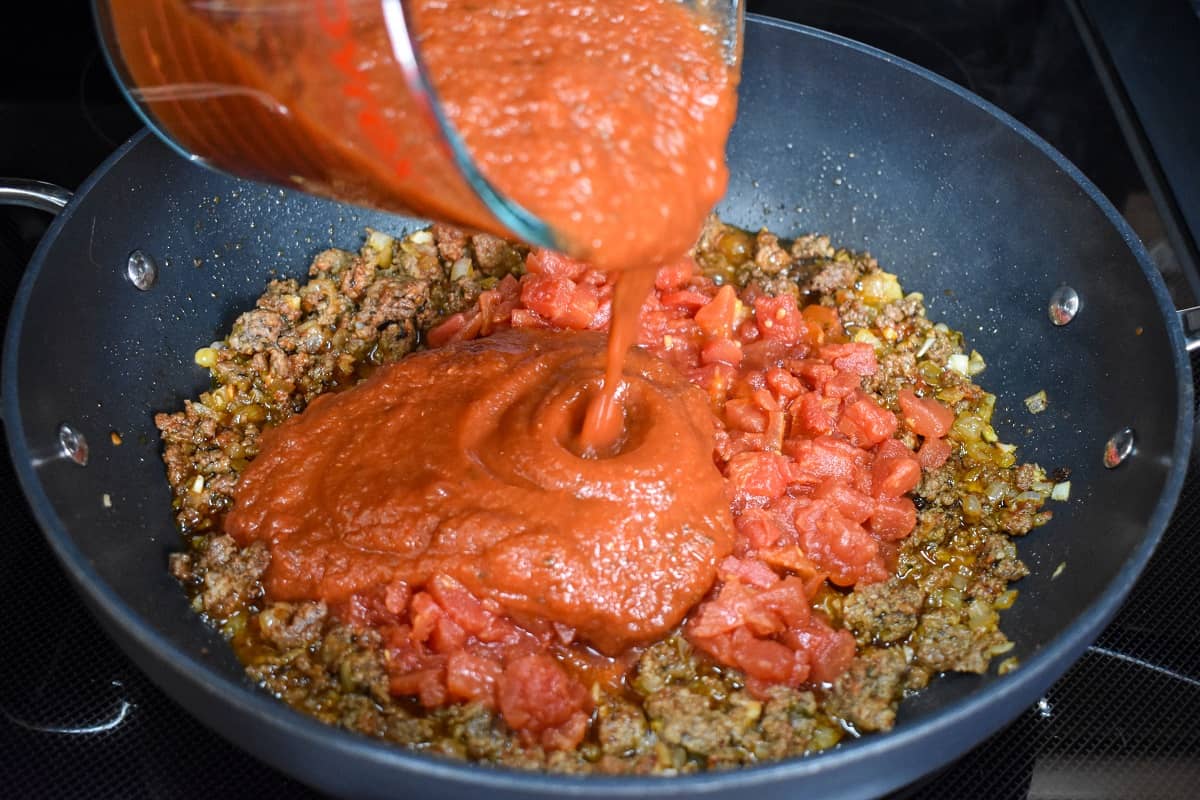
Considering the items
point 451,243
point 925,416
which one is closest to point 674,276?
point 451,243

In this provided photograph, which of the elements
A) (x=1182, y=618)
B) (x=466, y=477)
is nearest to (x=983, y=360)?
(x=1182, y=618)

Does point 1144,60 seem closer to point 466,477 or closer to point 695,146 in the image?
point 695,146

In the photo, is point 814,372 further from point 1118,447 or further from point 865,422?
point 1118,447

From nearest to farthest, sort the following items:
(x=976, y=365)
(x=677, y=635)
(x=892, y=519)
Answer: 1. (x=677, y=635)
2. (x=892, y=519)
3. (x=976, y=365)

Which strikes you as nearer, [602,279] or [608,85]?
[608,85]

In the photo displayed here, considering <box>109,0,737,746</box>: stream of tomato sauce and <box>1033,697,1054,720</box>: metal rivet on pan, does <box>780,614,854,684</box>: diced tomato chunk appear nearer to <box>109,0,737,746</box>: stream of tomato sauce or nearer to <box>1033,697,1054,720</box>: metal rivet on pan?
<box>109,0,737,746</box>: stream of tomato sauce

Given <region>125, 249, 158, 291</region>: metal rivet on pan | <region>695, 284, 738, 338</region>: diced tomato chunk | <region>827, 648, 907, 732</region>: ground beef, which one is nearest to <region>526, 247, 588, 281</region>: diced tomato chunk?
<region>695, 284, 738, 338</region>: diced tomato chunk
